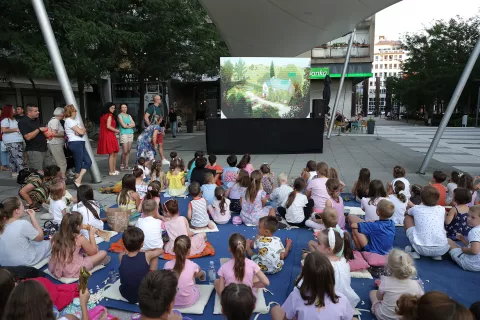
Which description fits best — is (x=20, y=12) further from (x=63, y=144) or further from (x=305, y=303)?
(x=305, y=303)

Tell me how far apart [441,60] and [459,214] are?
33.5 meters

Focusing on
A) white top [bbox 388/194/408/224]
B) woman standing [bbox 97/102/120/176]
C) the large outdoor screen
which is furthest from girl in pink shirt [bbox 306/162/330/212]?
the large outdoor screen

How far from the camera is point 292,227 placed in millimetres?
5570

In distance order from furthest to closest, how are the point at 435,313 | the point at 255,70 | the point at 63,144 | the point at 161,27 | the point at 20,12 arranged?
1. the point at 161,27
2. the point at 255,70
3. the point at 20,12
4. the point at 63,144
5. the point at 435,313

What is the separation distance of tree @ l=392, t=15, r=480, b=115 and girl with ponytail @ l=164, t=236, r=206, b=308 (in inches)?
1333

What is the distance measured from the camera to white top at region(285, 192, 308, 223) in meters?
→ 5.47

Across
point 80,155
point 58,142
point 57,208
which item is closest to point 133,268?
point 57,208

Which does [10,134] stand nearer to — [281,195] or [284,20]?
[281,195]

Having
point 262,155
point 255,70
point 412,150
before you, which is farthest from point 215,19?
point 412,150

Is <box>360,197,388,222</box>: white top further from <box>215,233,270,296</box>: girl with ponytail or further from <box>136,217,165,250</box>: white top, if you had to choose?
<box>136,217,165,250</box>: white top

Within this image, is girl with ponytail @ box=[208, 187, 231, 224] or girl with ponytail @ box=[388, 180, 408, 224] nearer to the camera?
girl with ponytail @ box=[388, 180, 408, 224]

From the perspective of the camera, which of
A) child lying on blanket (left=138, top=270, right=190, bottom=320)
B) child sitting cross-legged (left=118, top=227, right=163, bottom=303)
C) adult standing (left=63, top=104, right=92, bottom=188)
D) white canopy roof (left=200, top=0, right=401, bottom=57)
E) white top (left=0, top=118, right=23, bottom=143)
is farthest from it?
white canopy roof (left=200, top=0, right=401, bottom=57)

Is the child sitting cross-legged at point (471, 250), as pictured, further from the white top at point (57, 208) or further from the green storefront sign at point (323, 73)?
the green storefront sign at point (323, 73)

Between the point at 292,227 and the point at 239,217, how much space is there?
2.90 feet
